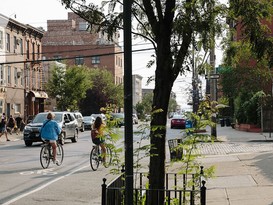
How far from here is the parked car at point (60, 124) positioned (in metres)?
26.0

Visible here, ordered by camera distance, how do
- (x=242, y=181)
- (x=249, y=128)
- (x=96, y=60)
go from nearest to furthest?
(x=242, y=181), (x=249, y=128), (x=96, y=60)

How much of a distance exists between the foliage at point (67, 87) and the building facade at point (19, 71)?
252 cm

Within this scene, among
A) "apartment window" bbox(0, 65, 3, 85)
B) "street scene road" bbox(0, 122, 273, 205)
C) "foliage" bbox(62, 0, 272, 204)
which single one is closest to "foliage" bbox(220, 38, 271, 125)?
"street scene road" bbox(0, 122, 273, 205)

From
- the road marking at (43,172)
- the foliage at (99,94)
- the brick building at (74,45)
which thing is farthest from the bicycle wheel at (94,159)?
the brick building at (74,45)

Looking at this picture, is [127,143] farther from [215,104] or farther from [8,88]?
[8,88]

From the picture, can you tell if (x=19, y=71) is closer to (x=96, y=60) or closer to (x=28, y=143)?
(x=28, y=143)

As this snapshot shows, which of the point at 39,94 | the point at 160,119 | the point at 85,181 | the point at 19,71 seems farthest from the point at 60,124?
the point at 39,94

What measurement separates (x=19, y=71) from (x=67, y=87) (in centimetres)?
600

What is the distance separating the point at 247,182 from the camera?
11734 millimetres

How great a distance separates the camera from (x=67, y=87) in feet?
181

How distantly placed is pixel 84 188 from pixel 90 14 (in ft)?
18.9

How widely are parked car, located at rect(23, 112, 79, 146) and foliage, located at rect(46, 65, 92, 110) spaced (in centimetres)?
2584

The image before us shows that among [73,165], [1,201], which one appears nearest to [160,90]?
[1,201]

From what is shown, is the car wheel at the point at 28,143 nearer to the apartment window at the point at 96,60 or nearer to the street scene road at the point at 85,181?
the street scene road at the point at 85,181
